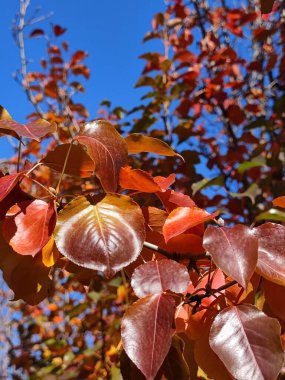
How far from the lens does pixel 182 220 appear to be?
23.6 inches

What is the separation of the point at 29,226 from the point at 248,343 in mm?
300

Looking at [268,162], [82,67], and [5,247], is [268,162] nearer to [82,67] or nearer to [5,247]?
[5,247]

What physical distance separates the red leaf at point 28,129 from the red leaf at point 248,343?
32 cm

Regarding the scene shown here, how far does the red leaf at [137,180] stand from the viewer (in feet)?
2.06

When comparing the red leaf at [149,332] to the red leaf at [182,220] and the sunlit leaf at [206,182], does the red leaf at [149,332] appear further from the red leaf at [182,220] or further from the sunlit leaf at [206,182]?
the sunlit leaf at [206,182]

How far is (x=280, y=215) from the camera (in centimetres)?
126

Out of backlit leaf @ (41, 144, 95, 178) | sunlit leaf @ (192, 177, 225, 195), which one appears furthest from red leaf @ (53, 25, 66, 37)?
backlit leaf @ (41, 144, 95, 178)

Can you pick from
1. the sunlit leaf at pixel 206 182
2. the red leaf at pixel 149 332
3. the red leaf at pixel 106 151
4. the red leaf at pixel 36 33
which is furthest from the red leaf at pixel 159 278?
the red leaf at pixel 36 33

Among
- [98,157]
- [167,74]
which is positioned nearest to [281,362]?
[98,157]

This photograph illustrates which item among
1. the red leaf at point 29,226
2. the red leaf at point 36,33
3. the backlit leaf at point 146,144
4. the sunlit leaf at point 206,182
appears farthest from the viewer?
the red leaf at point 36,33

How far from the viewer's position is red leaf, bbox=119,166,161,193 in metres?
0.63

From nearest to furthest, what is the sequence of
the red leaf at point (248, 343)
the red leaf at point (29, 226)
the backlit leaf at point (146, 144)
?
the red leaf at point (248, 343), the red leaf at point (29, 226), the backlit leaf at point (146, 144)

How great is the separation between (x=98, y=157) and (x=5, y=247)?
0.63 feet

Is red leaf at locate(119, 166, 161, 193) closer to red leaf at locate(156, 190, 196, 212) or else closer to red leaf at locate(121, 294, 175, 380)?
red leaf at locate(156, 190, 196, 212)
